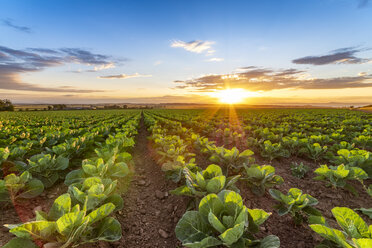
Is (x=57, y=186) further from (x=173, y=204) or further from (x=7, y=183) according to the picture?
(x=173, y=204)

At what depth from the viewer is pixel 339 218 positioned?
1.67 metres

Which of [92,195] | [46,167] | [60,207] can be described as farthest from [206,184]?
[46,167]

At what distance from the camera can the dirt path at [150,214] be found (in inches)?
103

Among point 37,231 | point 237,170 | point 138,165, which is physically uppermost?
point 37,231

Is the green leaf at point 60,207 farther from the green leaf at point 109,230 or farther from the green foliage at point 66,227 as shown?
the green leaf at point 109,230

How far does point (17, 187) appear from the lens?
2.87 metres

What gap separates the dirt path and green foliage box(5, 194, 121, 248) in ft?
2.26

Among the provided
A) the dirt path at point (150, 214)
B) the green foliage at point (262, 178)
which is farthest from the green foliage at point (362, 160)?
the dirt path at point (150, 214)

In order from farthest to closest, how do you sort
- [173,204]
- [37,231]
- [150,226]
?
[173,204]
[150,226]
[37,231]

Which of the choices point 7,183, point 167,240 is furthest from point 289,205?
point 7,183

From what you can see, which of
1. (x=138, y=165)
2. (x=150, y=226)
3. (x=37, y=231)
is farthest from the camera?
(x=138, y=165)

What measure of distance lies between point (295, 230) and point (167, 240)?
1.93 m

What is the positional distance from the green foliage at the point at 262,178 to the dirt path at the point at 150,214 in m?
1.38

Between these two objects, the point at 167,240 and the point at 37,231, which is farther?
the point at 167,240
